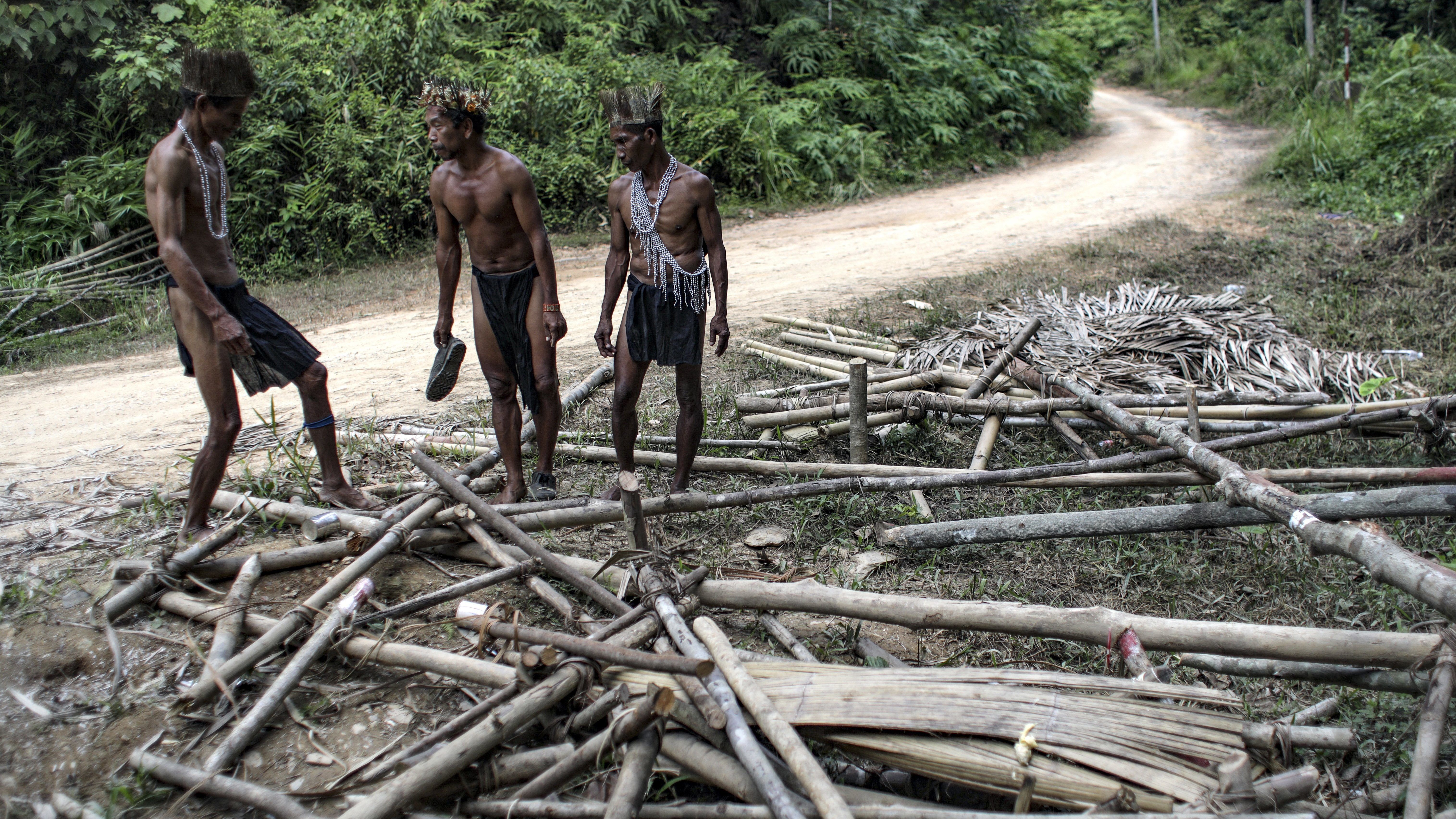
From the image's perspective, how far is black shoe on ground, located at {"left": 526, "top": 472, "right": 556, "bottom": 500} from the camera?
4.23 m

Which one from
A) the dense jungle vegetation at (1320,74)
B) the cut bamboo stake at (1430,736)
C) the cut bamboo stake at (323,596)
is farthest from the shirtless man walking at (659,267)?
the dense jungle vegetation at (1320,74)

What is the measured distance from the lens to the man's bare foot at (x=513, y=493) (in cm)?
419

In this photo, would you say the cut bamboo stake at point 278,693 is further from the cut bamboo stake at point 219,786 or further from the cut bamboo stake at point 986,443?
the cut bamboo stake at point 986,443

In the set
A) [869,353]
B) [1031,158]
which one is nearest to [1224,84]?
[1031,158]

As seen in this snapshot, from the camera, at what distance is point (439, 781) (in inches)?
94.7

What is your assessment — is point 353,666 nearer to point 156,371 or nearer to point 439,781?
point 439,781

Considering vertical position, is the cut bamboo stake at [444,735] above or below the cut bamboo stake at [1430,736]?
above

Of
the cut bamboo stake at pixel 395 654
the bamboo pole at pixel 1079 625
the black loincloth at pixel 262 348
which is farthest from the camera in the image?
the black loincloth at pixel 262 348

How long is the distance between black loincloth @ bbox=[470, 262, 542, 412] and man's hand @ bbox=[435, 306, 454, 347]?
26 centimetres

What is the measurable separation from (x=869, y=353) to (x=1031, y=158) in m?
12.2

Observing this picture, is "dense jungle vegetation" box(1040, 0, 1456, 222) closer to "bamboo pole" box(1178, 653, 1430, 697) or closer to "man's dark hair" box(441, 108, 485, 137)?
"bamboo pole" box(1178, 653, 1430, 697)

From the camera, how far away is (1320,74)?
59.0 ft

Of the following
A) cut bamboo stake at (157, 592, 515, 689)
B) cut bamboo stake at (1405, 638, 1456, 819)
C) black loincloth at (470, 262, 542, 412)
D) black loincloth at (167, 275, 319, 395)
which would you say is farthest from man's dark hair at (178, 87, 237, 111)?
cut bamboo stake at (1405, 638, 1456, 819)

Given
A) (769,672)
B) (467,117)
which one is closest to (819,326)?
(467,117)
